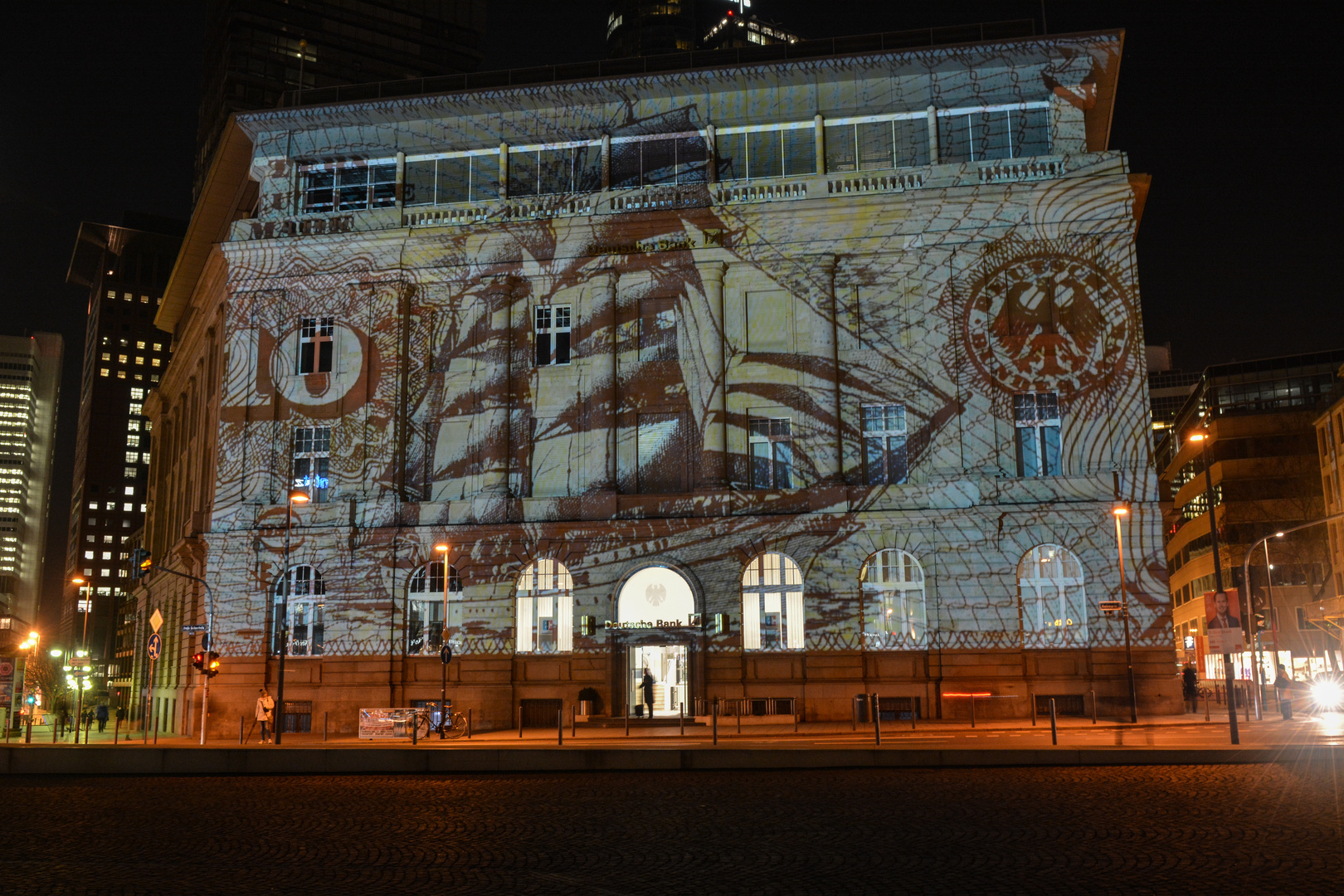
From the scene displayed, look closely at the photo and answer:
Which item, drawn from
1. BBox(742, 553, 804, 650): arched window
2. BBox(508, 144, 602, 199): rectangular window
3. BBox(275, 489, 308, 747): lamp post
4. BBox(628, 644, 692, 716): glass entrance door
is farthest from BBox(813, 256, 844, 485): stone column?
BBox(275, 489, 308, 747): lamp post

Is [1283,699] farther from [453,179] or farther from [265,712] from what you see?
[453,179]

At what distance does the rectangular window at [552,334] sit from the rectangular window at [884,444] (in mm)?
12751

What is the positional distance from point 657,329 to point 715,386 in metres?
3.61

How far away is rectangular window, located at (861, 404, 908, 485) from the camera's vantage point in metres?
45.9

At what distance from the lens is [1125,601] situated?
42.3 m

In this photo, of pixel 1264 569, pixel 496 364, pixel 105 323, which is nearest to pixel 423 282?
pixel 496 364

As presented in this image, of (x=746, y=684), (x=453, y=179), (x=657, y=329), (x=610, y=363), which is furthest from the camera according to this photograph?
(x=453, y=179)

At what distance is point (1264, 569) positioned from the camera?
80.6m

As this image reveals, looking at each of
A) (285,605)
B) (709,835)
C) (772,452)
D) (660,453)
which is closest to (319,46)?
(285,605)

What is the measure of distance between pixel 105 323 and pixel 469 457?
552 feet

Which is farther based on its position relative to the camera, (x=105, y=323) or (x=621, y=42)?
(x=105, y=323)

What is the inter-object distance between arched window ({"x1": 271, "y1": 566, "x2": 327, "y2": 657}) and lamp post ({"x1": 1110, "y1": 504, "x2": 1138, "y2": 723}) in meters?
30.5

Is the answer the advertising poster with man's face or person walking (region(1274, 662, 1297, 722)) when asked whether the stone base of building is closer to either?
person walking (region(1274, 662, 1297, 722))

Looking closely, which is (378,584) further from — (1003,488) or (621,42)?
(621,42)
